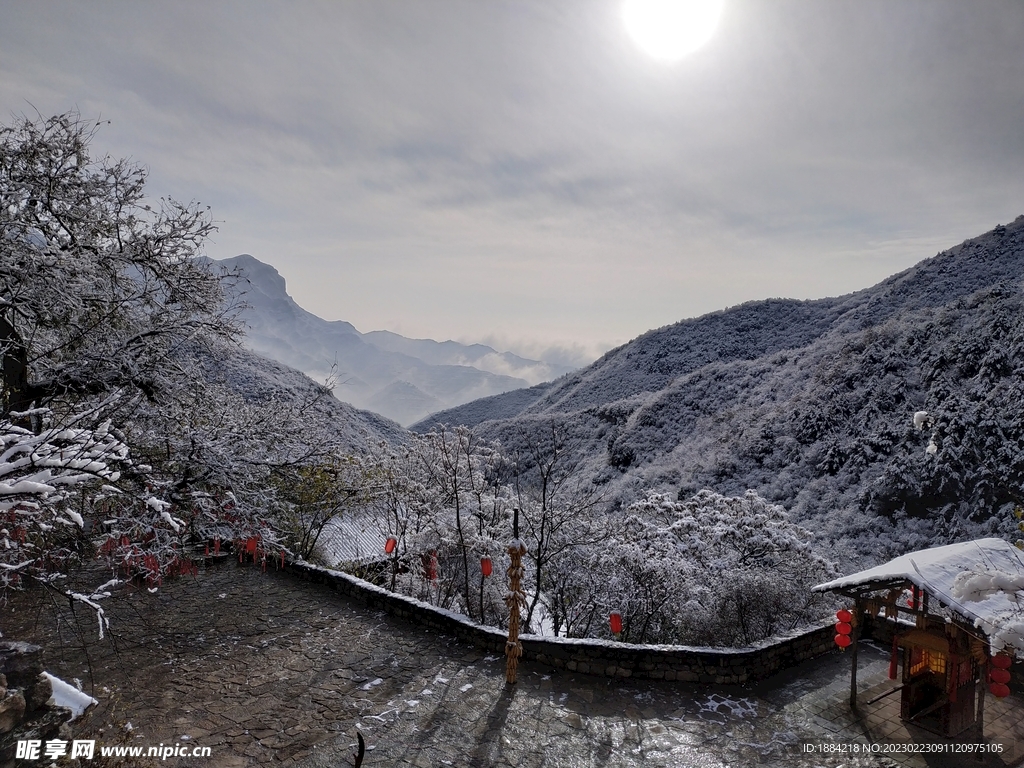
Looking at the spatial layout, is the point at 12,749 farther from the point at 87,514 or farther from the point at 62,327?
the point at 62,327

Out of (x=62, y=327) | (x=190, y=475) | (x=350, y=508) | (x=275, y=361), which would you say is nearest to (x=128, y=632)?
(x=190, y=475)

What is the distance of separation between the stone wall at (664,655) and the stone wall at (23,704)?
466 cm

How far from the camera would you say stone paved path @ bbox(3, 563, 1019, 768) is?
17.6 ft

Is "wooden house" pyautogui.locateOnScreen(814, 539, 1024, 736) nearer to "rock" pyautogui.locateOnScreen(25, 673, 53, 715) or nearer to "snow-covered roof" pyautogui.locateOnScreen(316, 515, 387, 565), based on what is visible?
"rock" pyautogui.locateOnScreen(25, 673, 53, 715)

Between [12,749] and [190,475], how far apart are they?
4.25 metres

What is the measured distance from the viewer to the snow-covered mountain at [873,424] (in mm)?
17984

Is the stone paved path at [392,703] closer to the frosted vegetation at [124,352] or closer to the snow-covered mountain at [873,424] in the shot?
the frosted vegetation at [124,352]

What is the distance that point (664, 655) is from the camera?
6918 millimetres

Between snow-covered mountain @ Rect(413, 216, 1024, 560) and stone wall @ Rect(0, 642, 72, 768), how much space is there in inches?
368

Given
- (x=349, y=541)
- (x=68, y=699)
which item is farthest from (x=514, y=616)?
(x=349, y=541)

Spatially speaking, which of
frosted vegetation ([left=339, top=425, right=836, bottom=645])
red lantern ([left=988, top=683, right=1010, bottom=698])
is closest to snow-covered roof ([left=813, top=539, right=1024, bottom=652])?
red lantern ([left=988, top=683, right=1010, bottom=698])

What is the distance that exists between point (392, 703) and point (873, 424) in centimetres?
2374

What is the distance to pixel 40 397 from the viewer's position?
763cm

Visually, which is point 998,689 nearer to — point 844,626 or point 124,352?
point 844,626
